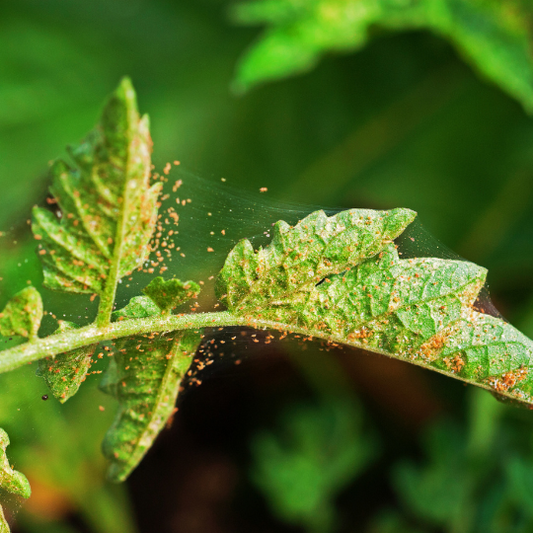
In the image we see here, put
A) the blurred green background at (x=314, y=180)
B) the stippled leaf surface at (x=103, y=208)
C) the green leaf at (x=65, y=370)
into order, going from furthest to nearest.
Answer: the blurred green background at (x=314, y=180)
the green leaf at (x=65, y=370)
the stippled leaf surface at (x=103, y=208)

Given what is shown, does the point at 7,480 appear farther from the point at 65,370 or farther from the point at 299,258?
the point at 299,258

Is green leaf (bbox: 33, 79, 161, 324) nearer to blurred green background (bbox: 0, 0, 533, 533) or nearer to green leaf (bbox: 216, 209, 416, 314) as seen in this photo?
green leaf (bbox: 216, 209, 416, 314)

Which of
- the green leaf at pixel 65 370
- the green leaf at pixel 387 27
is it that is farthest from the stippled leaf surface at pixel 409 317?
the green leaf at pixel 387 27

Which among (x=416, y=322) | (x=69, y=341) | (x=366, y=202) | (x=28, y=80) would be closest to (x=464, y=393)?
(x=366, y=202)

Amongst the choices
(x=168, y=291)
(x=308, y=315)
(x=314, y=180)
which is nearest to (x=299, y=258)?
(x=308, y=315)

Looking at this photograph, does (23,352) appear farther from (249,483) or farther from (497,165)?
(497,165)

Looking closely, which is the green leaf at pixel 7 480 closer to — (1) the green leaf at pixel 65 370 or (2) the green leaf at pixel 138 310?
(1) the green leaf at pixel 65 370
